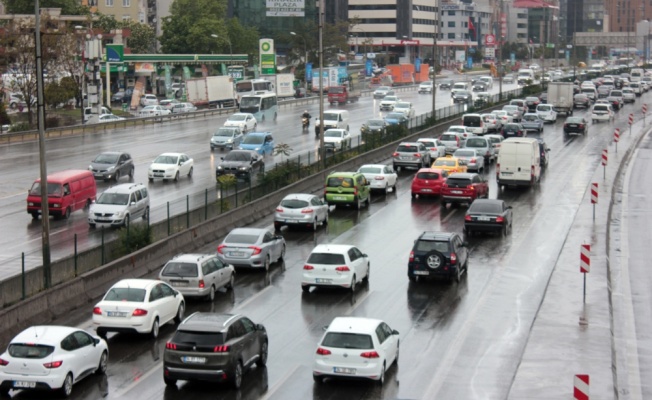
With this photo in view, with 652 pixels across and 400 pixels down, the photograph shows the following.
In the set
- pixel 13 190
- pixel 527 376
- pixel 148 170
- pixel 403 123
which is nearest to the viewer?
pixel 527 376

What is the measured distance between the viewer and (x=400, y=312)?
28.9m

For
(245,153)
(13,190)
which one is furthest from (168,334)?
(245,153)

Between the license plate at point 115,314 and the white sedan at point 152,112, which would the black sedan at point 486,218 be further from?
the white sedan at point 152,112

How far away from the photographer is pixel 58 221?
136 feet

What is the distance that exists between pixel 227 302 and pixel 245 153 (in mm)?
25550

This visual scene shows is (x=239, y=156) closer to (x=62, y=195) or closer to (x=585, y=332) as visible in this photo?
(x=62, y=195)

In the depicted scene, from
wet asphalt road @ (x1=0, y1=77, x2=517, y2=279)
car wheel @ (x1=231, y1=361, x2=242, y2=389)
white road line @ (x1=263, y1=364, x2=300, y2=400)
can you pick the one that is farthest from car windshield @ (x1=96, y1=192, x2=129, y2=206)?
car wheel @ (x1=231, y1=361, x2=242, y2=389)

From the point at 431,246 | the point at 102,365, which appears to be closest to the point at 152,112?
the point at 431,246

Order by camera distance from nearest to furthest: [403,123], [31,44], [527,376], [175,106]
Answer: [527,376], [403,123], [31,44], [175,106]

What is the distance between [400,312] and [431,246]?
4118 mm

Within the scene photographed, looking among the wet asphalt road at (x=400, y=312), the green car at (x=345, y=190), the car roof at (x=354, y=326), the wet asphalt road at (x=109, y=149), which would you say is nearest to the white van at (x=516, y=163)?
the wet asphalt road at (x=400, y=312)

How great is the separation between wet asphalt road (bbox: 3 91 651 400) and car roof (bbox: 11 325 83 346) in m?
1.29

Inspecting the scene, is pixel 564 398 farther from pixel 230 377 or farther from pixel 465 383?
pixel 230 377

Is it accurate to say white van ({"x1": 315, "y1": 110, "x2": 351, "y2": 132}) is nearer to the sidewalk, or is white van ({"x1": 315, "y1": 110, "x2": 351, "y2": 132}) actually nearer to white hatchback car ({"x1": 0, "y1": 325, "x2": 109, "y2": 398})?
the sidewalk
